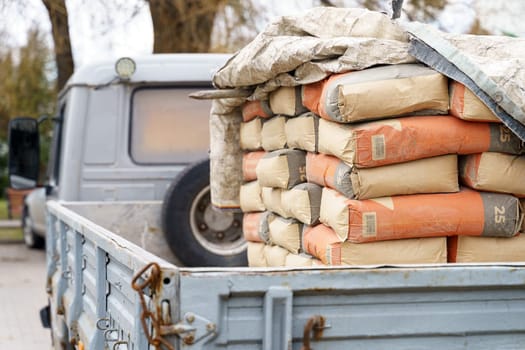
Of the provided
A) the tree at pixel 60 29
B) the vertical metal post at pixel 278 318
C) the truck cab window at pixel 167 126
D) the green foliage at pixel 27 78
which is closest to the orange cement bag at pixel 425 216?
the vertical metal post at pixel 278 318

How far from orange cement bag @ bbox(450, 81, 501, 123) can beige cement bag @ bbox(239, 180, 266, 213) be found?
56.4 inches

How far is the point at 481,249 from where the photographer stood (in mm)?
3555

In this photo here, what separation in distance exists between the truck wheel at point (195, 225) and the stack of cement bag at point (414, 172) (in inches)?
91.5

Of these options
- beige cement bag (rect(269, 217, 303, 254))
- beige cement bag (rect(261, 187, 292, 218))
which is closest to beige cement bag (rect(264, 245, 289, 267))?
beige cement bag (rect(269, 217, 303, 254))

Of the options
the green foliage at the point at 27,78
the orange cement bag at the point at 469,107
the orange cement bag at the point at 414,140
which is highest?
the green foliage at the point at 27,78

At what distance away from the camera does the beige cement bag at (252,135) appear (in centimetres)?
469

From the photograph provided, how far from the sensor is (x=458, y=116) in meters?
3.44

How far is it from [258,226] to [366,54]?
134 centimetres

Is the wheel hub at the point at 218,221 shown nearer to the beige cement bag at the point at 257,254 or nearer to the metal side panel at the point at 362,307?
the beige cement bag at the point at 257,254

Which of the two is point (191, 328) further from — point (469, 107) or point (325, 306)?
point (469, 107)

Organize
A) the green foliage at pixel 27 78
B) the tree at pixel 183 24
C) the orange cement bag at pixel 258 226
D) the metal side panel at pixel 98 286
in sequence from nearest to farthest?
the metal side panel at pixel 98 286, the orange cement bag at pixel 258 226, the tree at pixel 183 24, the green foliage at pixel 27 78

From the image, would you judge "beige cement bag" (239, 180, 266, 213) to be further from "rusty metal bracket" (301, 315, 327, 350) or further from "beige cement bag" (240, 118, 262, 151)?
"rusty metal bracket" (301, 315, 327, 350)

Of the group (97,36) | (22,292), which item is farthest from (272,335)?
(97,36)

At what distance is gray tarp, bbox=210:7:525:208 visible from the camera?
3.34 meters
